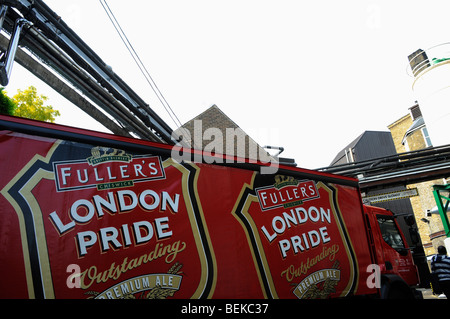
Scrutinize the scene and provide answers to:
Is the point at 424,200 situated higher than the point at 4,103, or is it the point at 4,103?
the point at 4,103

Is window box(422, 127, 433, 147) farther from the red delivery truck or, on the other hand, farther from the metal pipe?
the metal pipe

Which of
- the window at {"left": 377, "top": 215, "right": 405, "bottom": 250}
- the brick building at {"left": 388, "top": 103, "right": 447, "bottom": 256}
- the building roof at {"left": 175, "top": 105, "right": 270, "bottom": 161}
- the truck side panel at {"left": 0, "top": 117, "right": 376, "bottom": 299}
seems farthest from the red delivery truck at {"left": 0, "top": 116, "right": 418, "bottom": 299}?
the brick building at {"left": 388, "top": 103, "right": 447, "bottom": 256}

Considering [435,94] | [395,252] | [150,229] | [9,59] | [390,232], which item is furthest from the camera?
[435,94]

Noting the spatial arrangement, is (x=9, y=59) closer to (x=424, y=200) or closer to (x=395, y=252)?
(x=395, y=252)

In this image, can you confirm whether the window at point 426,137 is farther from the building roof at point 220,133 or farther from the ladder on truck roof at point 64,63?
the ladder on truck roof at point 64,63

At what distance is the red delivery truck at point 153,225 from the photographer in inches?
112

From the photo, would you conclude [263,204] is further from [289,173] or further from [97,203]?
[97,203]

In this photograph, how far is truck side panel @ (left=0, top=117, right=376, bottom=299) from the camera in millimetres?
2830

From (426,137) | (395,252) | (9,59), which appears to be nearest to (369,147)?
(426,137)

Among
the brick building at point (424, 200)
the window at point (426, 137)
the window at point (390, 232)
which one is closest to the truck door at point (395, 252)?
the window at point (390, 232)

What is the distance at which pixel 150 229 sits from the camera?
3.36 meters

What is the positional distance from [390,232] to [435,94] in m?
16.1

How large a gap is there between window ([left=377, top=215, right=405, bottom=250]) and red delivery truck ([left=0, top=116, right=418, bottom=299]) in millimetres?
1495

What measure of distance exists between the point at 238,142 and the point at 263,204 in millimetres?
14470
